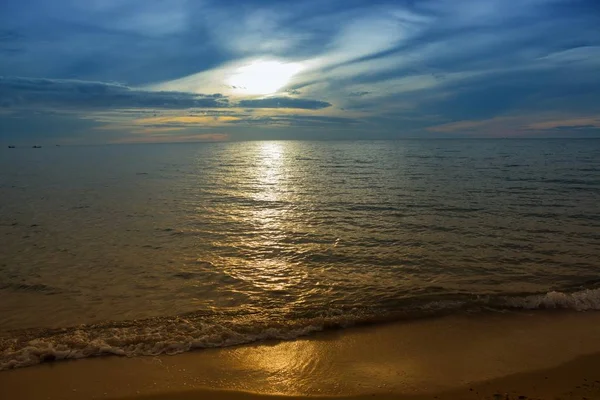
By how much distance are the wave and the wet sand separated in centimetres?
37

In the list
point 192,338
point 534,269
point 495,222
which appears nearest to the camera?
point 192,338

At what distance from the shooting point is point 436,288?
40.8 ft

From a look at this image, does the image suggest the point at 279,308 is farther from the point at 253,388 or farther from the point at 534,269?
the point at 534,269

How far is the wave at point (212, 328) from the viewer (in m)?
8.79

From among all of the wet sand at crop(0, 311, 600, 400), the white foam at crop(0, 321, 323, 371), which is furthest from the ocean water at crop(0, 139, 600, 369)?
the wet sand at crop(0, 311, 600, 400)

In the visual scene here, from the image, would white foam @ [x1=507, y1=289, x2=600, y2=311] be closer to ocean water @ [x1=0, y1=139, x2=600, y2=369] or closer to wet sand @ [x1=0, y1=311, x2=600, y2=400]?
ocean water @ [x1=0, y1=139, x2=600, y2=369]

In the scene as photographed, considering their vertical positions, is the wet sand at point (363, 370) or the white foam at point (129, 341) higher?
the wet sand at point (363, 370)

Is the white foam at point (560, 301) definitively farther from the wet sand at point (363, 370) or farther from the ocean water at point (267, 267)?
the wet sand at point (363, 370)

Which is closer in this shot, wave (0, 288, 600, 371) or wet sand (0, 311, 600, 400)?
wet sand (0, 311, 600, 400)

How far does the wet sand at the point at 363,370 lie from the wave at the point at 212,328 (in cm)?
37

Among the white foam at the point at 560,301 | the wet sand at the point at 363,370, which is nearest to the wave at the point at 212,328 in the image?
the white foam at the point at 560,301

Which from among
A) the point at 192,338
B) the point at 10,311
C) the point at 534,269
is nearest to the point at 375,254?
the point at 534,269

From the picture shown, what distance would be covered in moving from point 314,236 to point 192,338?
10.6m

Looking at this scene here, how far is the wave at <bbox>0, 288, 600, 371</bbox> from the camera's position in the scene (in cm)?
879
